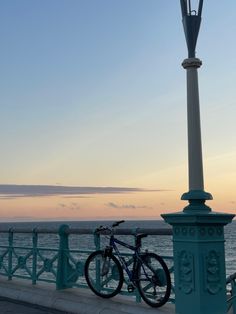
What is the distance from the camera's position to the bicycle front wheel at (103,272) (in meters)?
7.35

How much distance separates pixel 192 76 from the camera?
18.6ft

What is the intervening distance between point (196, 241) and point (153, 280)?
5.33 feet

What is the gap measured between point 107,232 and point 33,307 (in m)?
1.63

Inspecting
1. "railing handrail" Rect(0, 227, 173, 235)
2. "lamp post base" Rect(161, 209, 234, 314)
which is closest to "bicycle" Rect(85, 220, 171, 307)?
"railing handrail" Rect(0, 227, 173, 235)

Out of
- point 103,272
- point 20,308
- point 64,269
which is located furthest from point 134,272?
point 20,308

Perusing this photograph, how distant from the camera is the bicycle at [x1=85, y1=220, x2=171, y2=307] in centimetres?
663

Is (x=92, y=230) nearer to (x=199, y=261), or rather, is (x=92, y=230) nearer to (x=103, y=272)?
(x=103, y=272)

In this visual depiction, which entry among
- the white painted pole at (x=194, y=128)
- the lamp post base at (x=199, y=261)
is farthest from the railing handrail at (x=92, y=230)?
the white painted pole at (x=194, y=128)

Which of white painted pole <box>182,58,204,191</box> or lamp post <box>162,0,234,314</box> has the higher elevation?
white painted pole <box>182,58,204,191</box>

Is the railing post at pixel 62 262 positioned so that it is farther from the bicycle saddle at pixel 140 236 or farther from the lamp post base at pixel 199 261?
the lamp post base at pixel 199 261

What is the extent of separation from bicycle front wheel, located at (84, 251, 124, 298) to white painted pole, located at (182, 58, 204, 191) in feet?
7.75

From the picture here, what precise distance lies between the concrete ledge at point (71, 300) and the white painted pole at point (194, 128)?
1894 millimetres

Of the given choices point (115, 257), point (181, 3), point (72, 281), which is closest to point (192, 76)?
point (181, 3)

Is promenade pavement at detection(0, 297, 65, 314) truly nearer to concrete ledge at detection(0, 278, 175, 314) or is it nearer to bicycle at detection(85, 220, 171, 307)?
concrete ledge at detection(0, 278, 175, 314)
